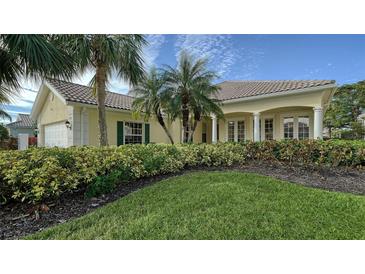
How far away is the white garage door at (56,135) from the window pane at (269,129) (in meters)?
11.6

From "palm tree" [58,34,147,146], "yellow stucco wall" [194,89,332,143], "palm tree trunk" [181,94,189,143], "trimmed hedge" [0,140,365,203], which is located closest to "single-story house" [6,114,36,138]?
"palm tree" [58,34,147,146]

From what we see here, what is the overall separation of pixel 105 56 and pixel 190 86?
3454 mm

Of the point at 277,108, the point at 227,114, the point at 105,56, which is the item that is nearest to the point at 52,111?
the point at 105,56

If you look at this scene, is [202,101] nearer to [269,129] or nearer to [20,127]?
[269,129]

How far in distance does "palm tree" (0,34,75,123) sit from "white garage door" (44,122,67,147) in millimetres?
4748

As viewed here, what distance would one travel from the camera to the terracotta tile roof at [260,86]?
10902mm

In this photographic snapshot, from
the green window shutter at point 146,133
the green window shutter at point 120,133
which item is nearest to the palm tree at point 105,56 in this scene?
the green window shutter at point 120,133

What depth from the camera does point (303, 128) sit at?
1264cm

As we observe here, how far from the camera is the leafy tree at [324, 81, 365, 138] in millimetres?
23031
